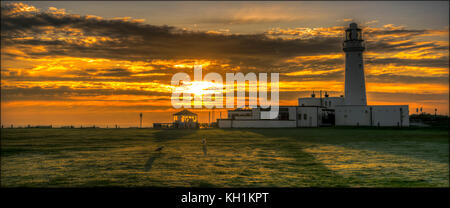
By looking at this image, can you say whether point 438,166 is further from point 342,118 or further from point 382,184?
point 342,118

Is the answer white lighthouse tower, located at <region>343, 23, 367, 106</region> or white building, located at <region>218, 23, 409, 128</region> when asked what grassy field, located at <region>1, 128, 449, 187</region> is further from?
white lighthouse tower, located at <region>343, 23, 367, 106</region>

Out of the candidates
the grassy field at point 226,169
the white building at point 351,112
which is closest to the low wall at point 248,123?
the white building at point 351,112

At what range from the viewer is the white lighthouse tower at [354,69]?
2618 inches

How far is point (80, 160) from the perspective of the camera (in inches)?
765

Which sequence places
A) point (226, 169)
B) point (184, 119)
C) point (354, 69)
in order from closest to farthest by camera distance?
point (226, 169) → point (184, 119) → point (354, 69)

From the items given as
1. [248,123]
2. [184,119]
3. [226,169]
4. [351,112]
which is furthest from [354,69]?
[226,169]

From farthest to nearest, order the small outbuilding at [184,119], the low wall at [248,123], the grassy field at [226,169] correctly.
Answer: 1. the low wall at [248,123]
2. the small outbuilding at [184,119]
3. the grassy field at [226,169]

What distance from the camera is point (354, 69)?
66.4 m

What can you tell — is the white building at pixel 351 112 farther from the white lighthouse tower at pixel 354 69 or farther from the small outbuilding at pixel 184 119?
the small outbuilding at pixel 184 119

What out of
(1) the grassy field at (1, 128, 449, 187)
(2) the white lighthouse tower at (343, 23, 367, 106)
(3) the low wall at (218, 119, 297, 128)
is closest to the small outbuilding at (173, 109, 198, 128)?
(3) the low wall at (218, 119, 297, 128)

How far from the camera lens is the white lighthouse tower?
6650 cm

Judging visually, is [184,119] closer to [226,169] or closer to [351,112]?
A: [351,112]
